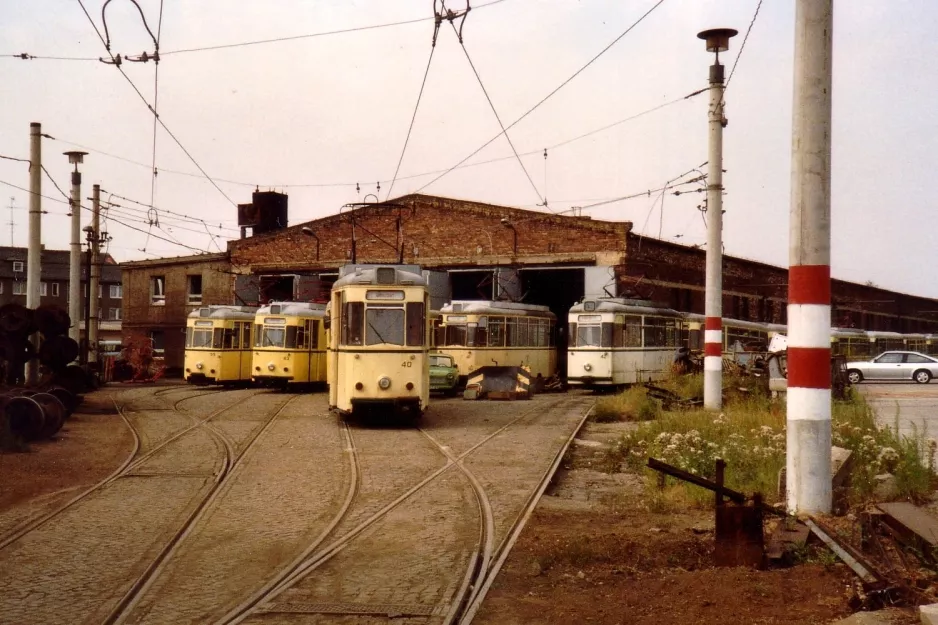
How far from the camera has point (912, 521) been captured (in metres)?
6.12

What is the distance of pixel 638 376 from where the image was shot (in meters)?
28.4

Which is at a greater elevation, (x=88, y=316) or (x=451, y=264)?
(x=451, y=264)

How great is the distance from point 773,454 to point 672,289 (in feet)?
101

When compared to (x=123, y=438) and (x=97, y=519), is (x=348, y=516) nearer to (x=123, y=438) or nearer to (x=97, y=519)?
(x=97, y=519)

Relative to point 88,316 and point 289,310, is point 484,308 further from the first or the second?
point 88,316

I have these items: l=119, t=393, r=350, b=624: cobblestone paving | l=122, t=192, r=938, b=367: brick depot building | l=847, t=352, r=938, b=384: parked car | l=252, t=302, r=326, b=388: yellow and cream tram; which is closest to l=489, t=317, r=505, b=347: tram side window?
l=122, t=192, r=938, b=367: brick depot building

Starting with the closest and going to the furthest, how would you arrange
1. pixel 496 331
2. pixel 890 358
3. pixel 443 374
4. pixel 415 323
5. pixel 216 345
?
pixel 415 323
pixel 443 374
pixel 496 331
pixel 216 345
pixel 890 358

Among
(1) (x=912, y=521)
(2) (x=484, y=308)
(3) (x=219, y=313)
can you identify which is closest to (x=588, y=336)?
(2) (x=484, y=308)

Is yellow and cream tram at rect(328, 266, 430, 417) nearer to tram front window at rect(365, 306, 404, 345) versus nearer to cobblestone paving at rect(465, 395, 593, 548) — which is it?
tram front window at rect(365, 306, 404, 345)

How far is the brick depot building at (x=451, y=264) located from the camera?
3588 centimetres

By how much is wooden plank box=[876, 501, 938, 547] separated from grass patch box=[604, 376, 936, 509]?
1055mm

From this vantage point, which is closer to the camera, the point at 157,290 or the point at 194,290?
the point at 194,290

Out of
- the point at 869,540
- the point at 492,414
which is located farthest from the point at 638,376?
the point at 869,540

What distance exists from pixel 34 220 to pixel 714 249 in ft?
50.3
